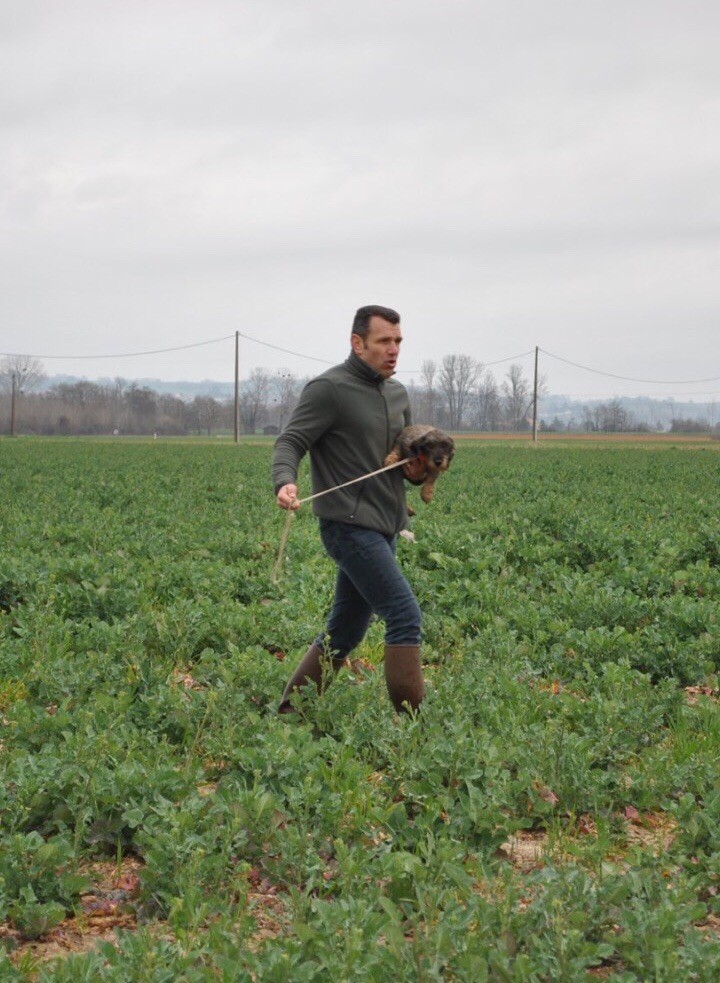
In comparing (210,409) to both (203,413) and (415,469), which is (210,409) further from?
(415,469)

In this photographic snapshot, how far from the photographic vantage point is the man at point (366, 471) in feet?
17.4

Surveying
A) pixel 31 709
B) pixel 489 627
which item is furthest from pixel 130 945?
pixel 489 627

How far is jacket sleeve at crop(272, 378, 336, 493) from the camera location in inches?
209

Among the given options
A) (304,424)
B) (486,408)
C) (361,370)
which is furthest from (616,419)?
(304,424)

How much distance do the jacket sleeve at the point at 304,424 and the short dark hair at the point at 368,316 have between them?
29 centimetres

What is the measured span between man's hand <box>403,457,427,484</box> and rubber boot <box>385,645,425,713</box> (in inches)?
31.5

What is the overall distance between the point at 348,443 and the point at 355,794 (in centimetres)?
166

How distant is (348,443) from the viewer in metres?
5.40

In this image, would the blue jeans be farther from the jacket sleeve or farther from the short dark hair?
the short dark hair

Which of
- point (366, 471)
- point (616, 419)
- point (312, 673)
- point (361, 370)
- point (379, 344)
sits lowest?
point (312, 673)

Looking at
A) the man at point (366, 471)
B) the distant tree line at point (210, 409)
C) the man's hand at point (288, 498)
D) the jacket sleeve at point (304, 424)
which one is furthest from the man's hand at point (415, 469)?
the distant tree line at point (210, 409)

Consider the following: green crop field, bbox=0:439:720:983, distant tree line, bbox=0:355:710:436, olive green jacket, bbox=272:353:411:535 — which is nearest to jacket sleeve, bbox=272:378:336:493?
olive green jacket, bbox=272:353:411:535

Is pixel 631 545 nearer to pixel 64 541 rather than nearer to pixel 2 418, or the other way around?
pixel 64 541

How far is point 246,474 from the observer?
25.9m
